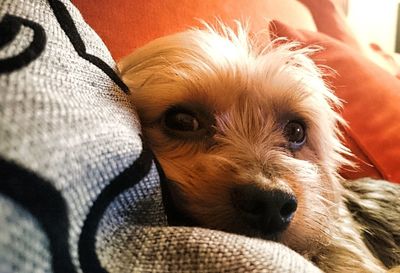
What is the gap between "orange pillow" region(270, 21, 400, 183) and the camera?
146 centimetres

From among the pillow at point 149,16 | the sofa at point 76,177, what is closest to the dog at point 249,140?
the sofa at point 76,177

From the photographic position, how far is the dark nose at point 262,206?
76 centimetres

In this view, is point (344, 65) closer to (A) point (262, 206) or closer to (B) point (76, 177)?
(A) point (262, 206)

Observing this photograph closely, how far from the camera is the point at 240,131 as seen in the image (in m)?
1.03

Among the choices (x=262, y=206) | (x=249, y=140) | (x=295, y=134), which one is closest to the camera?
(x=262, y=206)

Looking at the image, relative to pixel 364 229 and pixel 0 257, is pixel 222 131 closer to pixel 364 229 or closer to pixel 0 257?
pixel 364 229

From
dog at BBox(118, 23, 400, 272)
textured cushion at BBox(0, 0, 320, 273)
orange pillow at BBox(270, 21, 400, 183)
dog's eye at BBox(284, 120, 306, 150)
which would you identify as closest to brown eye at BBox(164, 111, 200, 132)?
dog at BBox(118, 23, 400, 272)

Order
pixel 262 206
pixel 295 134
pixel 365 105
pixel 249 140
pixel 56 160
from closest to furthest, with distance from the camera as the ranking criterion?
pixel 56 160
pixel 262 206
pixel 249 140
pixel 295 134
pixel 365 105

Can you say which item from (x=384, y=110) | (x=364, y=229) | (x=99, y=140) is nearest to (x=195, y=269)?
(x=99, y=140)

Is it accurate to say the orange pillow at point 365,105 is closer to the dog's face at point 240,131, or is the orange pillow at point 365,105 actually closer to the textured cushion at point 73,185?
the dog's face at point 240,131

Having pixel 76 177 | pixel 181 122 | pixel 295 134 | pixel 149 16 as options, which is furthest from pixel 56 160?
pixel 149 16

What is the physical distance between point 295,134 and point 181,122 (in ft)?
0.95

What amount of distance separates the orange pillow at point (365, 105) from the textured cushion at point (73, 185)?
1.00m

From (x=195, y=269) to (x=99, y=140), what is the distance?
143 millimetres
